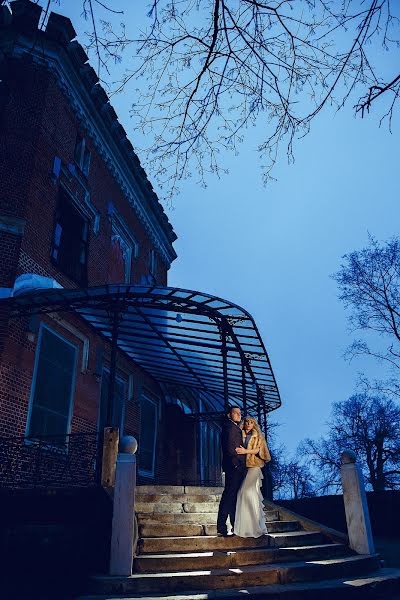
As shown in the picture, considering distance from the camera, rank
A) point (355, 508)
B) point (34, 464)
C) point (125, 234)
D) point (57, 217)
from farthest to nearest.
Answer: point (125, 234)
point (57, 217)
point (34, 464)
point (355, 508)

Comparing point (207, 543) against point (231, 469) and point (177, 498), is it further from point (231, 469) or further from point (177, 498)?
point (177, 498)

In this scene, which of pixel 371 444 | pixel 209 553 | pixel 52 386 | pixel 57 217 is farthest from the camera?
pixel 371 444

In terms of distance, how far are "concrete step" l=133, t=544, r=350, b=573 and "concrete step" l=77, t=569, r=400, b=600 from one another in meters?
0.58

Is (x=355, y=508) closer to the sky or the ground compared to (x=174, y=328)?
closer to the ground

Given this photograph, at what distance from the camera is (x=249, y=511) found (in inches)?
262

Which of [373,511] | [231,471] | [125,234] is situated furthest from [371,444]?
[231,471]

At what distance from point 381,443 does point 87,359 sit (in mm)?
28981

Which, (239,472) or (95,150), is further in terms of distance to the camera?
(95,150)

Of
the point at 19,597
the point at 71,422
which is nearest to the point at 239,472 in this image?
the point at 19,597

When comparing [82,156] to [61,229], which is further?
[82,156]

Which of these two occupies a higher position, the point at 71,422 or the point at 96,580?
A: the point at 71,422

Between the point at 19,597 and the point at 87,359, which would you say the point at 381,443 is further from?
the point at 19,597

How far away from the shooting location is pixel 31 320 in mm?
9148

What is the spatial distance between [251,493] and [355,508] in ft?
6.51
